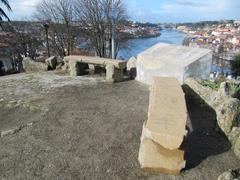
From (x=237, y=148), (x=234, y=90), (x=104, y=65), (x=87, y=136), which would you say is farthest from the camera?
(x=104, y=65)

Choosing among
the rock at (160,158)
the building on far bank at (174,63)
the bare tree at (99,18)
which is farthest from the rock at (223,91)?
the bare tree at (99,18)

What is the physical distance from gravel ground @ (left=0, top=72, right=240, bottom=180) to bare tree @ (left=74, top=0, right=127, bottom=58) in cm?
958

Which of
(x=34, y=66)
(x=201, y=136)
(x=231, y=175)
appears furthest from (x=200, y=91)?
(x=34, y=66)

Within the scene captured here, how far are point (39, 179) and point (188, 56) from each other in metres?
5.13

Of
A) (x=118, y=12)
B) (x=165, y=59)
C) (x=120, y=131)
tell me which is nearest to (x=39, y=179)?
(x=120, y=131)

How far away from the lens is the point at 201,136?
4.64 metres

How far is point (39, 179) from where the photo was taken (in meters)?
3.42

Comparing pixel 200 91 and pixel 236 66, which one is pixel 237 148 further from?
pixel 236 66

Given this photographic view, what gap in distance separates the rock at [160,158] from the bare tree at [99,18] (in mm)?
13288

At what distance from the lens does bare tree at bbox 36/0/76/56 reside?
17516 mm

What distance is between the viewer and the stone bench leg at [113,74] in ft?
26.0

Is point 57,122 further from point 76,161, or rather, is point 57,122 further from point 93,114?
point 76,161

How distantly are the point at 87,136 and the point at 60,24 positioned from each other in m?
14.8

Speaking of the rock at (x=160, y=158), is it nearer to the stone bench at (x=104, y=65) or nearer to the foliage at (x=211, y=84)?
the foliage at (x=211, y=84)
